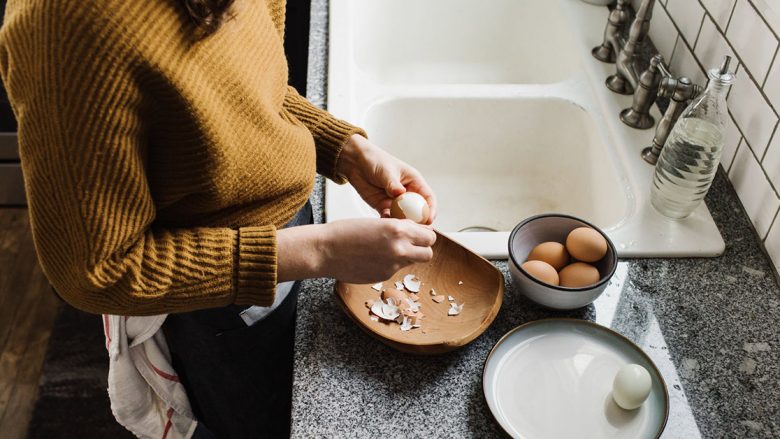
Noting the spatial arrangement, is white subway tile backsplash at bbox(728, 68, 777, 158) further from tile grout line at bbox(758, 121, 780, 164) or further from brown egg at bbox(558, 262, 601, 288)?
brown egg at bbox(558, 262, 601, 288)

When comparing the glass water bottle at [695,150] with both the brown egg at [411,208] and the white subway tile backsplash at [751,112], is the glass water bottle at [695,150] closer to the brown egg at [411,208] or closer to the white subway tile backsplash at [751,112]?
the white subway tile backsplash at [751,112]

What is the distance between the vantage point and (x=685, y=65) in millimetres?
1305

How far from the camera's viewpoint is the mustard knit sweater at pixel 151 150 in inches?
24.0

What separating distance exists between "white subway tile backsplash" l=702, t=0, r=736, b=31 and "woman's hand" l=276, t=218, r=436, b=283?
685mm

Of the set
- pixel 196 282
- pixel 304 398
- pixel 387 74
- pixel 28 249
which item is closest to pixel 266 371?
pixel 304 398

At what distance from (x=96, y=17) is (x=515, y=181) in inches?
40.6

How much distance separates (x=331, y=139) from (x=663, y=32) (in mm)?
745

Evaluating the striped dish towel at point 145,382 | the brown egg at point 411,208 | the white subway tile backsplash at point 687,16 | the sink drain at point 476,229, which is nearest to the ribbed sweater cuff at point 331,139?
the brown egg at point 411,208

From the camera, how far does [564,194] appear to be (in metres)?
1.43

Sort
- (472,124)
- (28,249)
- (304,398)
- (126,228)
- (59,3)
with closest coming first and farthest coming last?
(59,3) < (126,228) < (304,398) < (472,124) < (28,249)

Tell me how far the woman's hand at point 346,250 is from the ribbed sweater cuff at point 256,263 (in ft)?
0.10

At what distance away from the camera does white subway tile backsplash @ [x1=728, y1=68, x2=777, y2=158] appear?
3.45 feet

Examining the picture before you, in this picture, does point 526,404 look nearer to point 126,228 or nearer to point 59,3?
point 126,228

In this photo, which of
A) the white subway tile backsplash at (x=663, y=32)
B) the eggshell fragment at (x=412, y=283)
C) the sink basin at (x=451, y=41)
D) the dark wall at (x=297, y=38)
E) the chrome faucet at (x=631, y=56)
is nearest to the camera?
the eggshell fragment at (x=412, y=283)
